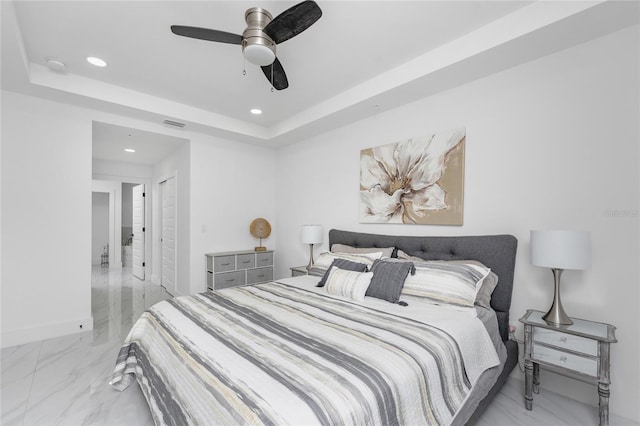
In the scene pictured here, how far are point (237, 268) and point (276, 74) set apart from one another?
2905 millimetres

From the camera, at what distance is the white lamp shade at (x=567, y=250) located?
1.81 meters

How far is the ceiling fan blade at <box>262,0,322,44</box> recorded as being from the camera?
154cm

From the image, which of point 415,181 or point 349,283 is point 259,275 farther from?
point 415,181

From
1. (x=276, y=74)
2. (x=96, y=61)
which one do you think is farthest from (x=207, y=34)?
(x=96, y=61)

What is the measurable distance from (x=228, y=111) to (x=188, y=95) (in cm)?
57

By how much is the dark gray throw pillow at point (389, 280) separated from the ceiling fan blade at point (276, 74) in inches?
68.2

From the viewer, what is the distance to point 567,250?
1818 mm

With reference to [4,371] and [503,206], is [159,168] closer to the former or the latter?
[4,371]

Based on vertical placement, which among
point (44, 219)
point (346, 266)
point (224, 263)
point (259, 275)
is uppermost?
point (44, 219)

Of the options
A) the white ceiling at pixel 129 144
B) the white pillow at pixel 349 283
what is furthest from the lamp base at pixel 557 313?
the white ceiling at pixel 129 144

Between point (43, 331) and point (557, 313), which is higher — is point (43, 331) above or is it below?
below

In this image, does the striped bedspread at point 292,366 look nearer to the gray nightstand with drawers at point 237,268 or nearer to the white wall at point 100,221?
the gray nightstand with drawers at point 237,268

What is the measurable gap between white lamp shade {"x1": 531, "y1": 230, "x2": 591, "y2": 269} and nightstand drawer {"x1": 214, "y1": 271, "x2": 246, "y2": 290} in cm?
363

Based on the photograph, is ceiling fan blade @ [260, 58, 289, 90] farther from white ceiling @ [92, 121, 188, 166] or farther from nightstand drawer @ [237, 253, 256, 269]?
nightstand drawer @ [237, 253, 256, 269]
